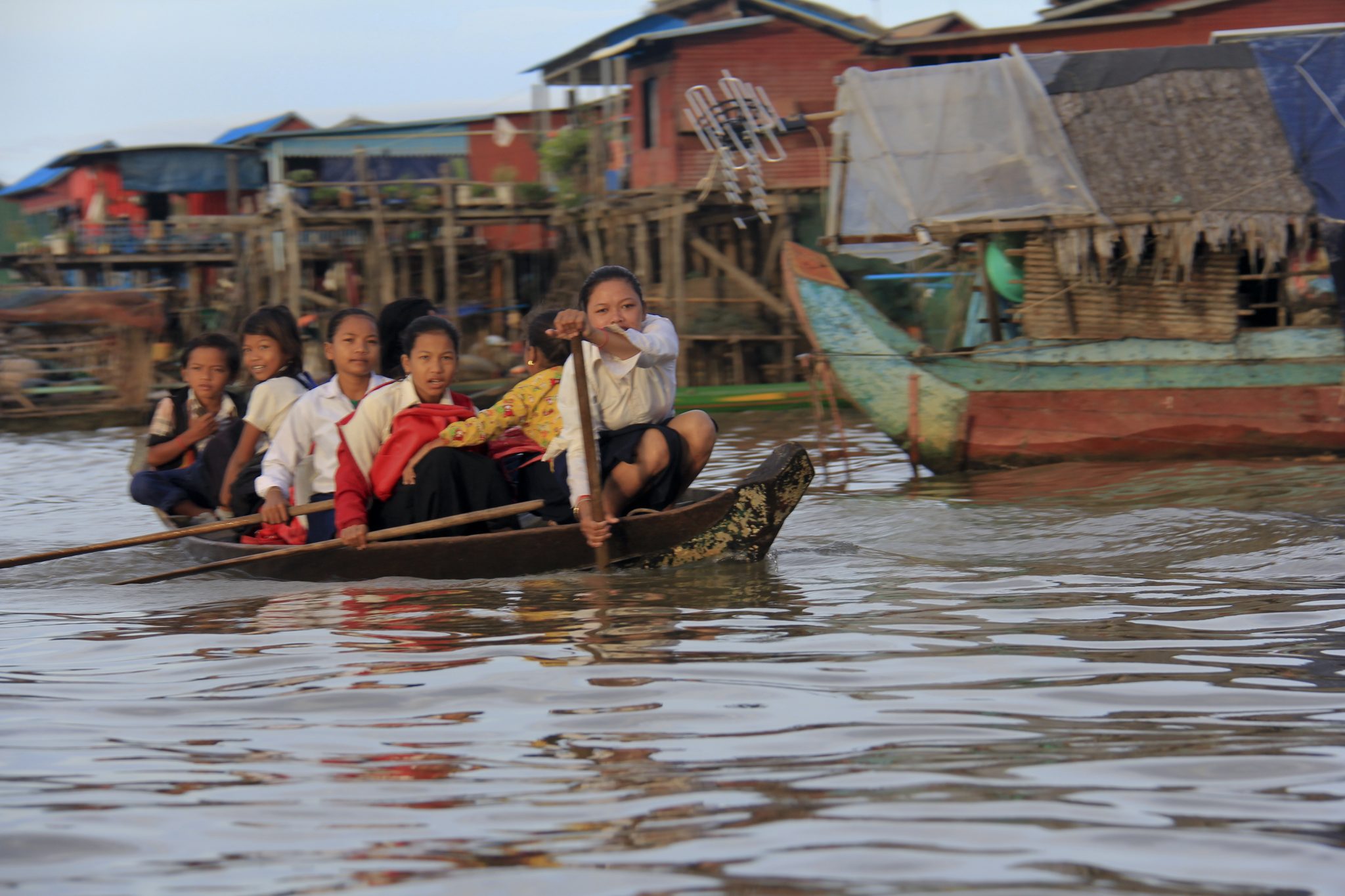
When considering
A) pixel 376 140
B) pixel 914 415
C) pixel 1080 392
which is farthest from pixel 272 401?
pixel 376 140

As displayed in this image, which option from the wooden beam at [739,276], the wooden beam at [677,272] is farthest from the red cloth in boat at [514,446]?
the wooden beam at [739,276]

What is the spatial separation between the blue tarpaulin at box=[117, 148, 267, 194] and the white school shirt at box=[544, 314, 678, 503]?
24.1m

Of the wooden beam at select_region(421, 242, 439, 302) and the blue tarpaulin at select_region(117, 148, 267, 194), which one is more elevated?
the blue tarpaulin at select_region(117, 148, 267, 194)

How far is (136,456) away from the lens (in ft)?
23.2

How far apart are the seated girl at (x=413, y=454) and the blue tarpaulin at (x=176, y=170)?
23.6m

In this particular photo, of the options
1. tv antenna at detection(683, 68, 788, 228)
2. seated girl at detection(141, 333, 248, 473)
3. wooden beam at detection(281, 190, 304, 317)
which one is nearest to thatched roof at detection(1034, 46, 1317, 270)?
tv antenna at detection(683, 68, 788, 228)

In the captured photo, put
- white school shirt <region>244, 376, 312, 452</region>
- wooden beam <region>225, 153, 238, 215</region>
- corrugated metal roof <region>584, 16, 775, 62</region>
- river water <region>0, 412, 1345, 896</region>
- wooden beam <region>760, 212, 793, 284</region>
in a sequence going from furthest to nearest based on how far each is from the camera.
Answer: wooden beam <region>225, 153, 238, 215</region>
corrugated metal roof <region>584, 16, 775, 62</region>
wooden beam <region>760, 212, 793, 284</region>
white school shirt <region>244, 376, 312, 452</region>
river water <region>0, 412, 1345, 896</region>

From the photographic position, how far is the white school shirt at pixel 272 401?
6020mm

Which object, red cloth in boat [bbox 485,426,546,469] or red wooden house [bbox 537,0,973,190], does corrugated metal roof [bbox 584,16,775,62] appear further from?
red cloth in boat [bbox 485,426,546,469]

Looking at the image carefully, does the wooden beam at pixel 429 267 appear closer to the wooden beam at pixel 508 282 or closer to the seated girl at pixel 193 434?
the wooden beam at pixel 508 282

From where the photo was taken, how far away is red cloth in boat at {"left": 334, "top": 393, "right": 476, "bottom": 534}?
17.4ft

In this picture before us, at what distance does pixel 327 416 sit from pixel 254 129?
82.7 feet

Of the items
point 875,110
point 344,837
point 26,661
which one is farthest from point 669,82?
point 344,837

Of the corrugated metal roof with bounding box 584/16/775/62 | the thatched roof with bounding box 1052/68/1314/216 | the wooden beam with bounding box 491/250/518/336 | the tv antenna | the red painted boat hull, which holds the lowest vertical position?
the red painted boat hull
